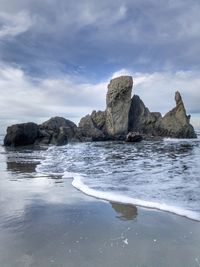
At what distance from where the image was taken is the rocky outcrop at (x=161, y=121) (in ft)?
178

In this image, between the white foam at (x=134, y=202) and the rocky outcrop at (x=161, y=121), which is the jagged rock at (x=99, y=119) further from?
the white foam at (x=134, y=202)

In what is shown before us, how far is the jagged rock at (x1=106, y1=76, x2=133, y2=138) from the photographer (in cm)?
5588

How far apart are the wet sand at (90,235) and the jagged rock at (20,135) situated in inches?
1063

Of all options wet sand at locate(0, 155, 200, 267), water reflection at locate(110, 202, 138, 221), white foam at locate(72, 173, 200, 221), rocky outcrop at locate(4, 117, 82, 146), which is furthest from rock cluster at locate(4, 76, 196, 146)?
wet sand at locate(0, 155, 200, 267)

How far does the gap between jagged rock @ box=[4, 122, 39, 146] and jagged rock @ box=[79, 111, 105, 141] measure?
1251cm

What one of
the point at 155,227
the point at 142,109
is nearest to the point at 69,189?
the point at 155,227

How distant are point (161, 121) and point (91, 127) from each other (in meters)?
13.8

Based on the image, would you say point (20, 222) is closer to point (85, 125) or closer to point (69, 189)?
point (69, 189)

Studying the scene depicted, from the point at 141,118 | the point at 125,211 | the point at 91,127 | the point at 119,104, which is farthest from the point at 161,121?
the point at 125,211

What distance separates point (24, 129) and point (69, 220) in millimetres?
30167

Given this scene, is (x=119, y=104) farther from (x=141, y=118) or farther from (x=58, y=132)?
(x=58, y=132)

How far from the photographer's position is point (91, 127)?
53.4 meters

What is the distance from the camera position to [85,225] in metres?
4.92

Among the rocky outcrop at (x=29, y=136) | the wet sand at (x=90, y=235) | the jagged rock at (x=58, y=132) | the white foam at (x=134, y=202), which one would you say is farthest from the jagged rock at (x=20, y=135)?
the wet sand at (x=90, y=235)
